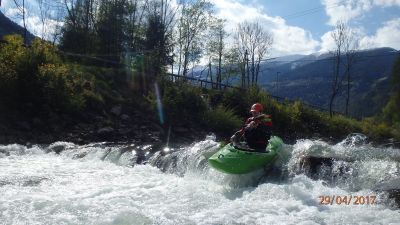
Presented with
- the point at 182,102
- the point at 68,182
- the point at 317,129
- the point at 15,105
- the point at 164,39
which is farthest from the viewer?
the point at 164,39

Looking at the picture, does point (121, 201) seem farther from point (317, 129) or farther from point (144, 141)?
point (317, 129)

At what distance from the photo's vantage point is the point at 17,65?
18734 millimetres

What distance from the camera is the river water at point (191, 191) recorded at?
721cm

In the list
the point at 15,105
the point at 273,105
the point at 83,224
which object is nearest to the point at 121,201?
the point at 83,224

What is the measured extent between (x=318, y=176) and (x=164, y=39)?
93.3 feet

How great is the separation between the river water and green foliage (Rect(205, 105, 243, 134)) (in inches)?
414

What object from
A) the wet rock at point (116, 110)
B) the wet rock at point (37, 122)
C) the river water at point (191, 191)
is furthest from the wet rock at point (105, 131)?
the river water at point (191, 191)

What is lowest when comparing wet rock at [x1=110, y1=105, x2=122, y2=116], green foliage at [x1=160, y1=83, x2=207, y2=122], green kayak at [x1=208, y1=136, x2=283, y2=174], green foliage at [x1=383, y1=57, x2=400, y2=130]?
green kayak at [x1=208, y1=136, x2=283, y2=174]

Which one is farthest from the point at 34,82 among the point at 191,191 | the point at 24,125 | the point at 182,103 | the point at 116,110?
the point at 191,191

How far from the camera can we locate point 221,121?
23531mm

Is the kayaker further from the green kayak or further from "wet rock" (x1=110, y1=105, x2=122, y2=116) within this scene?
"wet rock" (x1=110, y1=105, x2=122, y2=116)
